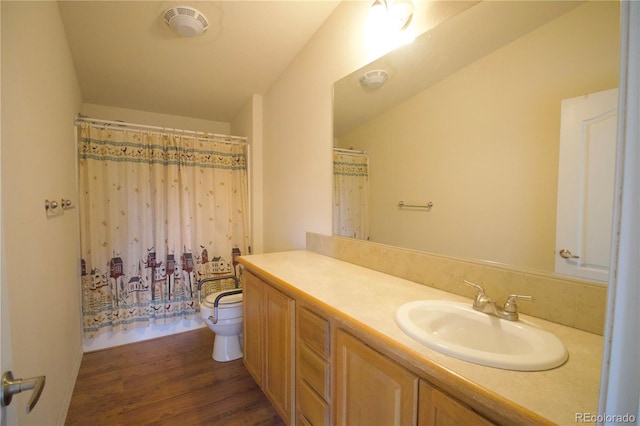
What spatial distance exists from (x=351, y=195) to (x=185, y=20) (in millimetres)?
1529

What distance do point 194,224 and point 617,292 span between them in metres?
2.82

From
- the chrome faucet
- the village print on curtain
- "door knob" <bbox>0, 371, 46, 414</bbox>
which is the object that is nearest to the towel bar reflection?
the chrome faucet

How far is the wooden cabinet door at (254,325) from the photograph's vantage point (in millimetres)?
1513

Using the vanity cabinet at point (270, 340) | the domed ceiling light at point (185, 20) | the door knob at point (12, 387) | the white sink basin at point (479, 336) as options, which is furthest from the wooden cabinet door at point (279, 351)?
Result: the domed ceiling light at point (185, 20)

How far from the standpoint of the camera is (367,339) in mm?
798

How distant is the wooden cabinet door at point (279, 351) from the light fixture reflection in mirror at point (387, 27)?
143cm

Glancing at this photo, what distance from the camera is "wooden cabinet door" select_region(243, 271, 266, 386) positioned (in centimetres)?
151

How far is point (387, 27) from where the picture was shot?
1382mm

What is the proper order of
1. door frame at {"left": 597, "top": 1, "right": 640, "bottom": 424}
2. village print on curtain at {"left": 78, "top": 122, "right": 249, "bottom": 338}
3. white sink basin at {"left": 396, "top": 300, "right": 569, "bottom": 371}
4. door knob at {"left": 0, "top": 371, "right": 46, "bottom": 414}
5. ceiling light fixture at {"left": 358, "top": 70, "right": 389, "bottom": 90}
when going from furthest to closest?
1. village print on curtain at {"left": 78, "top": 122, "right": 249, "bottom": 338}
2. ceiling light fixture at {"left": 358, "top": 70, "right": 389, "bottom": 90}
3. white sink basin at {"left": 396, "top": 300, "right": 569, "bottom": 371}
4. door knob at {"left": 0, "top": 371, "right": 46, "bottom": 414}
5. door frame at {"left": 597, "top": 1, "right": 640, "bottom": 424}

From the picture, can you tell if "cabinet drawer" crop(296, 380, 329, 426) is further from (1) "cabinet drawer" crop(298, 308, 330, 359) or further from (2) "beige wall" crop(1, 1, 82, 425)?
(2) "beige wall" crop(1, 1, 82, 425)

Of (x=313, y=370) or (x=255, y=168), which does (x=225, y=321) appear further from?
(x=255, y=168)

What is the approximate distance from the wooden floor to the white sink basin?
1.20 meters

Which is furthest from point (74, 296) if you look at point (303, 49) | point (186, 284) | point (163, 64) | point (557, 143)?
point (557, 143)

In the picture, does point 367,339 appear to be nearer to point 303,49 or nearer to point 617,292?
point 617,292
